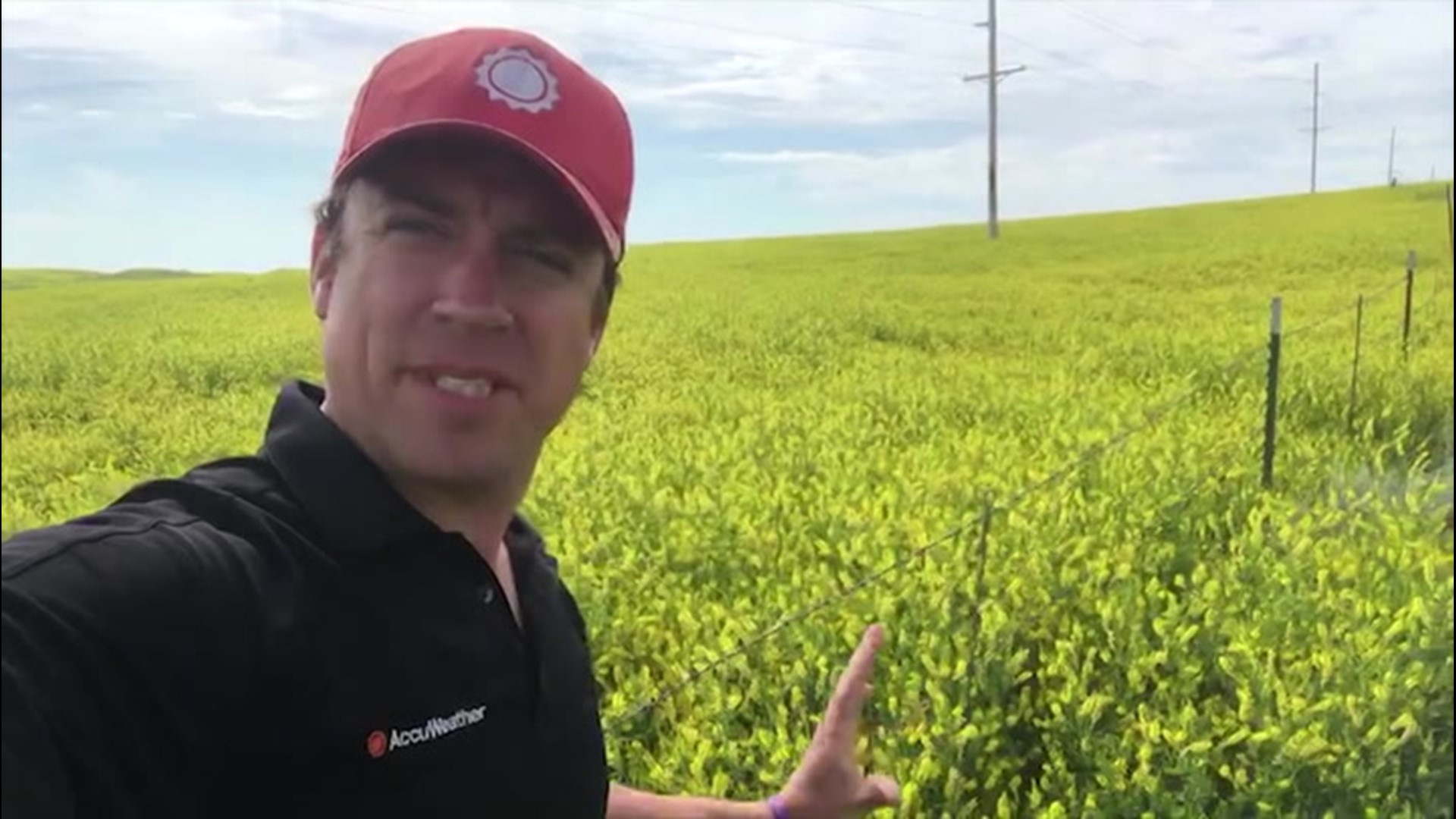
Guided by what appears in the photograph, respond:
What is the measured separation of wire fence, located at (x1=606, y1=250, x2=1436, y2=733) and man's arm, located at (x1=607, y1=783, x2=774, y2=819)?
0.37m

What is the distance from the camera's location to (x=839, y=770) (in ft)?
5.22

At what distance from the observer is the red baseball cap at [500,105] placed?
106 centimetres

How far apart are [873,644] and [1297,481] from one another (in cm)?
164

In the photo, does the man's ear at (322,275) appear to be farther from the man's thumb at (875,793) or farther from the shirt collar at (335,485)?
the man's thumb at (875,793)

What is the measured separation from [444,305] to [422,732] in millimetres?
307

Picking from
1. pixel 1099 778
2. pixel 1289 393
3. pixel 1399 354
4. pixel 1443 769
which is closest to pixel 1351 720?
pixel 1443 769

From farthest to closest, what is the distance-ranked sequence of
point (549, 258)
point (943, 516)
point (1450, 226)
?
point (1450, 226) < point (943, 516) < point (549, 258)

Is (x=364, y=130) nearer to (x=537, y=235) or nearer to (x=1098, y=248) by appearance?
(x=537, y=235)

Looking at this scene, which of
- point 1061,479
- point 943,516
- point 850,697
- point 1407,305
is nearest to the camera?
point 850,697

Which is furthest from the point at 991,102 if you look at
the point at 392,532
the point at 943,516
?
the point at 392,532

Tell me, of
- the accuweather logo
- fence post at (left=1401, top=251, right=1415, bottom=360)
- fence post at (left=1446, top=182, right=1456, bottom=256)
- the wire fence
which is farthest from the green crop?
the accuweather logo

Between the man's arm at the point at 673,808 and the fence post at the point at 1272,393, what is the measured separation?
1624mm

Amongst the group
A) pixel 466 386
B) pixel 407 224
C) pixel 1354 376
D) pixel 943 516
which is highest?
pixel 407 224

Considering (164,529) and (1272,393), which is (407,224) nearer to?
(164,529)
